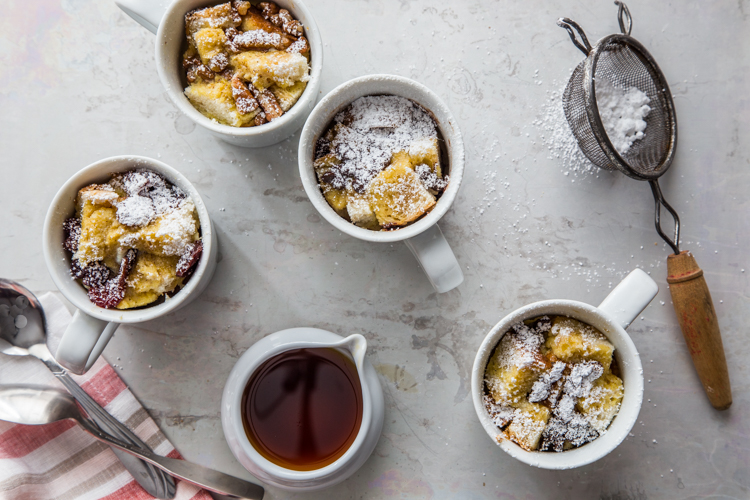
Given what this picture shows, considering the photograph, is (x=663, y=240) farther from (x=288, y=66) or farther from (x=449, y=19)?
(x=288, y=66)

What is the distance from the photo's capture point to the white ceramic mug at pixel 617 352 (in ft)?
4.00

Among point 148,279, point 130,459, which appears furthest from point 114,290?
point 130,459

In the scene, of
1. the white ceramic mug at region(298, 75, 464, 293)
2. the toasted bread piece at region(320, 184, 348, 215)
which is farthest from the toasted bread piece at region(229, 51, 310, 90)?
the toasted bread piece at region(320, 184, 348, 215)

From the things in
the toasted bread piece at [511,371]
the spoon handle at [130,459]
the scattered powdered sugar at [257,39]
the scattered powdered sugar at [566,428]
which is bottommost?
the scattered powdered sugar at [566,428]

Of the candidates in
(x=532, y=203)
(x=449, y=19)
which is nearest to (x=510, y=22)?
(x=449, y=19)

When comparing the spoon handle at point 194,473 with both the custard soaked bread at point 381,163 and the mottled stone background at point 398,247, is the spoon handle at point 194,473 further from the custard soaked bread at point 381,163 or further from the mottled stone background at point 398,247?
the custard soaked bread at point 381,163

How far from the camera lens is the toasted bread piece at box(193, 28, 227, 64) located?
48.2 inches

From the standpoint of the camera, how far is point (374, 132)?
1254 mm

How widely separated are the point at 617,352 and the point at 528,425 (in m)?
0.28

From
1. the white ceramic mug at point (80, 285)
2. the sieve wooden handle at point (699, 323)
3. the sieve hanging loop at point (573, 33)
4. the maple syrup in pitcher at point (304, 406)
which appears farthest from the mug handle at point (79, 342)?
the sieve wooden handle at point (699, 323)

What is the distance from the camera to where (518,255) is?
1518mm

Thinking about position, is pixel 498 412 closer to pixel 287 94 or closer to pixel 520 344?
pixel 520 344

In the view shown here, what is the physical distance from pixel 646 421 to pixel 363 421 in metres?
0.86

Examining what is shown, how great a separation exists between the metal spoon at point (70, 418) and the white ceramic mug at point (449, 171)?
2.59 feet
